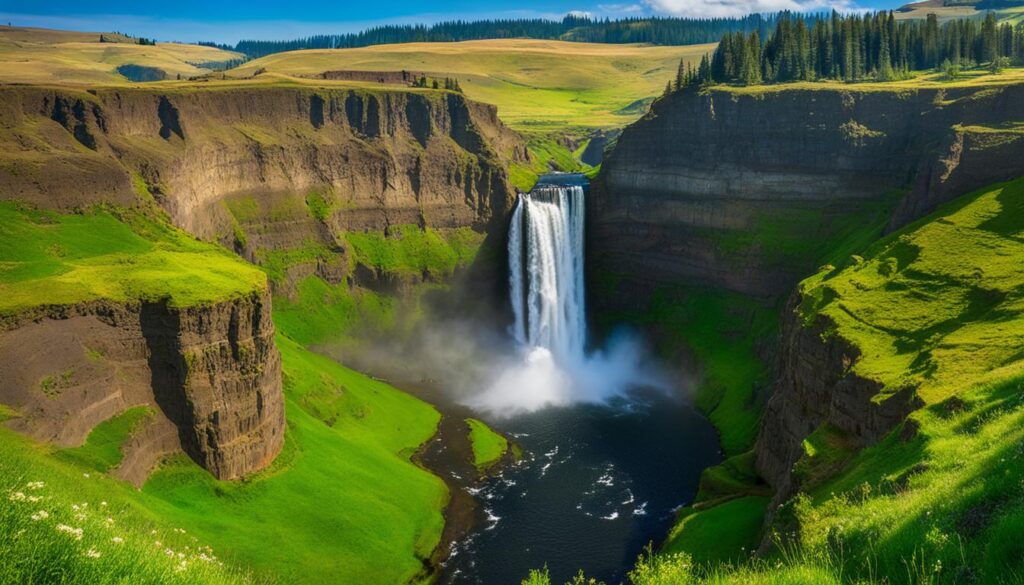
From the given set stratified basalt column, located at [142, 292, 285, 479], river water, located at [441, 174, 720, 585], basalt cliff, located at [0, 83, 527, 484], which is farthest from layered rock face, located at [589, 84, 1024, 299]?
stratified basalt column, located at [142, 292, 285, 479]

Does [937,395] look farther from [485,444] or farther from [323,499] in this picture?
[485,444]

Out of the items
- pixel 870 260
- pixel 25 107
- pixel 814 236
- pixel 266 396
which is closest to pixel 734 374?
pixel 814 236

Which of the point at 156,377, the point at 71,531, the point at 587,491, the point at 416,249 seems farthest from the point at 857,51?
the point at 71,531

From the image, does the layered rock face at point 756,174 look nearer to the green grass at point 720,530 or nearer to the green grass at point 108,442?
the green grass at point 720,530

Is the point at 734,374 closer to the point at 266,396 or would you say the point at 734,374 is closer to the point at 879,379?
the point at 879,379

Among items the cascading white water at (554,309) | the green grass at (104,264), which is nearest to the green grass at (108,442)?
the green grass at (104,264)

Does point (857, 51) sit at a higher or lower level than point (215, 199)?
higher
